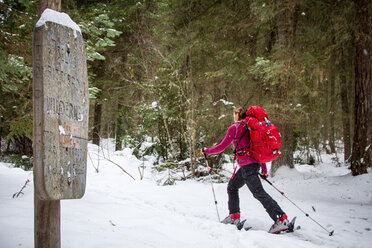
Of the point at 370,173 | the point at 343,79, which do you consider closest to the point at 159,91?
the point at 370,173

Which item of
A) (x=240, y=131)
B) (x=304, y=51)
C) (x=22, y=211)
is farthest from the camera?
(x=304, y=51)

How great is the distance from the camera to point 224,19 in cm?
798

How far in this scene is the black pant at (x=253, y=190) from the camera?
3811mm

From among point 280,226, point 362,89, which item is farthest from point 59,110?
point 362,89

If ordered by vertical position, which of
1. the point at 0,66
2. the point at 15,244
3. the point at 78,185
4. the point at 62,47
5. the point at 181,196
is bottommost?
the point at 181,196

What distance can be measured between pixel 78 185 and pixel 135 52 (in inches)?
488

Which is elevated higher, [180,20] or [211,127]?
[180,20]

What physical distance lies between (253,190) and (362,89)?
4.60 meters

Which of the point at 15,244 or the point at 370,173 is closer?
the point at 15,244

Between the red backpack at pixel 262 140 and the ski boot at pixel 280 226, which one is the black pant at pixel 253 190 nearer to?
the ski boot at pixel 280 226

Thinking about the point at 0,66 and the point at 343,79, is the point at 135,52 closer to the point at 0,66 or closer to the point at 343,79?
the point at 0,66

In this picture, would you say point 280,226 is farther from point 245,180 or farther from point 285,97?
point 285,97

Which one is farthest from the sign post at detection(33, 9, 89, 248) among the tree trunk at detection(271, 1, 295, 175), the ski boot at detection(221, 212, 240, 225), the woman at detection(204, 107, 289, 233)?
the tree trunk at detection(271, 1, 295, 175)

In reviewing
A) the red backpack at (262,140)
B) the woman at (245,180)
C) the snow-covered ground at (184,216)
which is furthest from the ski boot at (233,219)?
the red backpack at (262,140)
